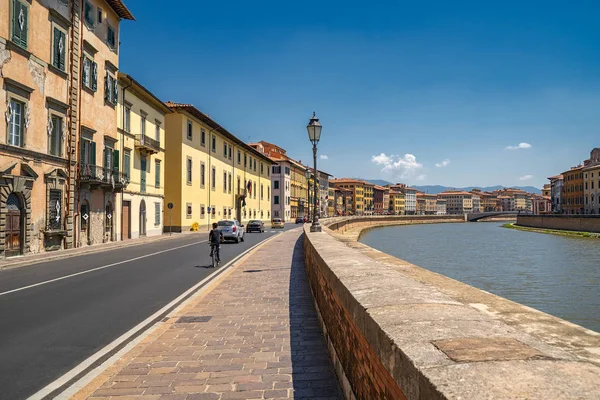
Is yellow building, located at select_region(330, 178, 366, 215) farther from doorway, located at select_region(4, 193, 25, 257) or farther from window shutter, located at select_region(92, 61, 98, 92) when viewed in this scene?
doorway, located at select_region(4, 193, 25, 257)

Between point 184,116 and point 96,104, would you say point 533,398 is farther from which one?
point 184,116

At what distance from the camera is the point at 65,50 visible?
72.1ft

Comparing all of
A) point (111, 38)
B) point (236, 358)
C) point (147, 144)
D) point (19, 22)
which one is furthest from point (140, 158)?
point (236, 358)

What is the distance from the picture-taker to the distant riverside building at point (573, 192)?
98312mm

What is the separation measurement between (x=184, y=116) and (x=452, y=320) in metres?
41.0

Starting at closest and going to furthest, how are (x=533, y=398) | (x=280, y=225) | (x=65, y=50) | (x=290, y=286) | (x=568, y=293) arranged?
1. (x=533, y=398)
2. (x=290, y=286)
3. (x=568, y=293)
4. (x=65, y=50)
5. (x=280, y=225)

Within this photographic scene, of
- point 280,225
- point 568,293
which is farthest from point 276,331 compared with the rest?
point 280,225

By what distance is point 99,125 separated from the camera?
25.9 meters

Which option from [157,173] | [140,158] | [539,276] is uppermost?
[140,158]

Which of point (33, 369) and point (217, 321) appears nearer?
point (33, 369)

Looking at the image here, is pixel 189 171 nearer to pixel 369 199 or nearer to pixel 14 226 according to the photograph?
pixel 14 226

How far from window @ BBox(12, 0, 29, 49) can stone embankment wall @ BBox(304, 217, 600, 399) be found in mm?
19221

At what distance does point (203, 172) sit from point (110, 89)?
19655mm

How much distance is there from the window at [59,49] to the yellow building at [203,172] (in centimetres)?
1842
